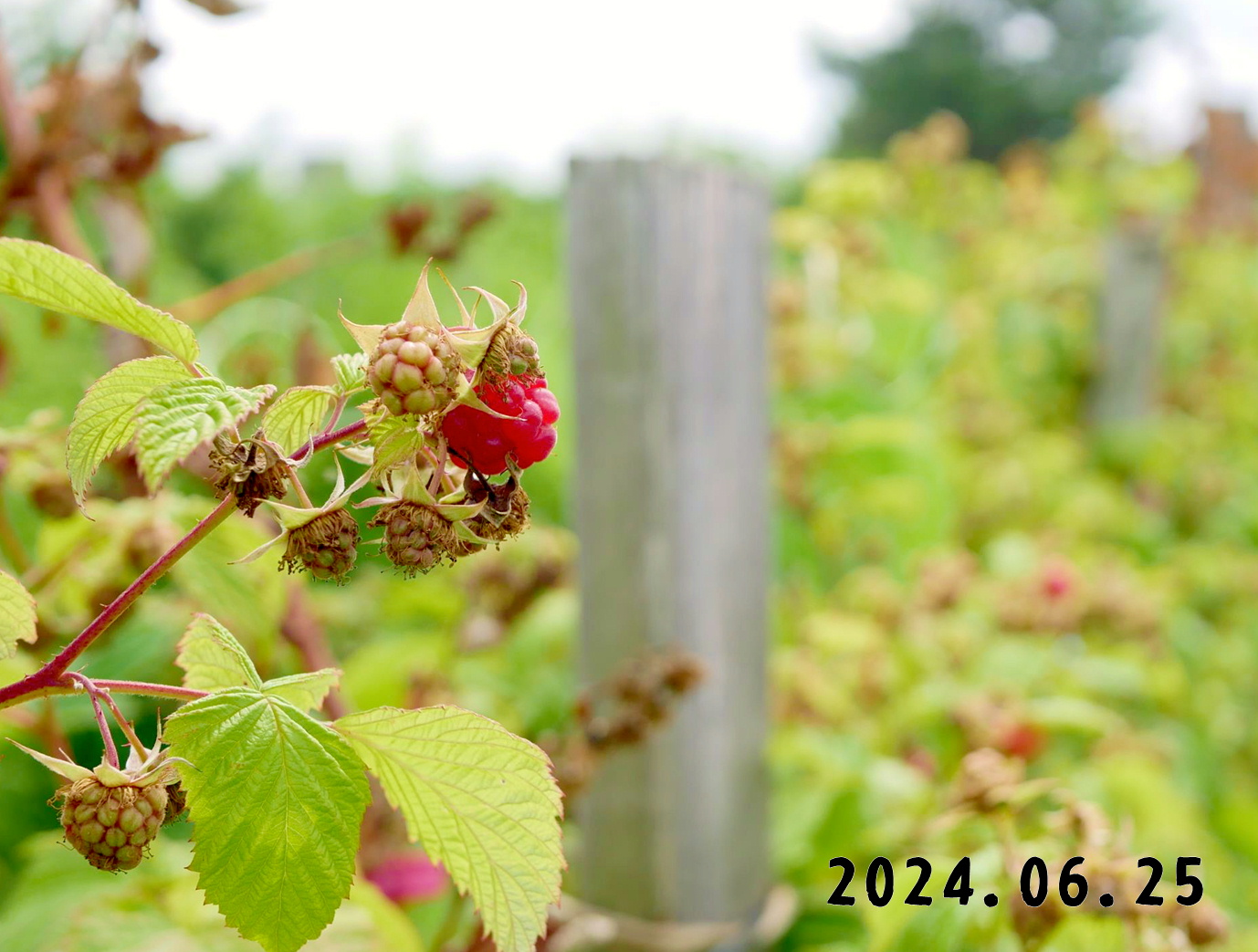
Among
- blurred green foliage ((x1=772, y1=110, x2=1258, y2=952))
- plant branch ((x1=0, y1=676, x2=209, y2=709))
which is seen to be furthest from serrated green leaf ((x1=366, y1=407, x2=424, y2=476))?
blurred green foliage ((x1=772, y1=110, x2=1258, y2=952))

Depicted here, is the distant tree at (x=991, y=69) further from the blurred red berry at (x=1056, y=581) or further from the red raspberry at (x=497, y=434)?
the red raspberry at (x=497, y=434)

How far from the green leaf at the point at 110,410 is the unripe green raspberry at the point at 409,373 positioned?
0.08 meters

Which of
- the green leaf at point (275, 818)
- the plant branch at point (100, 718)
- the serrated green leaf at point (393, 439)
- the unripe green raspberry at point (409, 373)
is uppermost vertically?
the unripe green raspberry at point (409, 373)

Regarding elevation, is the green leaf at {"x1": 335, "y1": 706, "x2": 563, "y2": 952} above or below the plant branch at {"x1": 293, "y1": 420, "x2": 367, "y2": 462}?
below

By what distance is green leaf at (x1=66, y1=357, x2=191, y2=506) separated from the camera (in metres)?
0.35

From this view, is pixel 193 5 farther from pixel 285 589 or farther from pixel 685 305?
pixel 685 305

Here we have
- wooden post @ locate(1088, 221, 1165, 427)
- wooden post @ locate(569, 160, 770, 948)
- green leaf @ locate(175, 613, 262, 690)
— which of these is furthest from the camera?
wooden post @ locate(1088, 221, 1165, 427)

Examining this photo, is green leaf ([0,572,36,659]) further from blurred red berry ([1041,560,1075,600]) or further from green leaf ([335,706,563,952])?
blurred red berry ([1041,560,1075,600])

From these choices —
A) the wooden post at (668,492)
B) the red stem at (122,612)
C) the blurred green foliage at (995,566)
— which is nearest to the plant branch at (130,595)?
the red stem at (122,612)

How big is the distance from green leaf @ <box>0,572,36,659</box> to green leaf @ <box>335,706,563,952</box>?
0.38 ft

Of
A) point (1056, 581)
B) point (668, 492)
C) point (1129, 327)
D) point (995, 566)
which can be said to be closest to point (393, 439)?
point (668, 492)

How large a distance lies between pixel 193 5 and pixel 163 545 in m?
0.38

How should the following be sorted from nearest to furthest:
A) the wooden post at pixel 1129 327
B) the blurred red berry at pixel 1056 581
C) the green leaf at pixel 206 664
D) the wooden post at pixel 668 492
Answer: the green leaf at pixel 206 664 → the wooden post at pixel 668 492 → the blurred red berry at pixel 1056 581 → the wooden post at pixel 1129 327

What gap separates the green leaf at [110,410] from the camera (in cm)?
35
